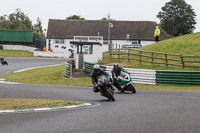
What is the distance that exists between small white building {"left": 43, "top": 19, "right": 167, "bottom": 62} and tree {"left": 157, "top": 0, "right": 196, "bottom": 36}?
13.3 meters

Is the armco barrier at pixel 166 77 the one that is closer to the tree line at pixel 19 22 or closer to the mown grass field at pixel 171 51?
the mown grass field at pixel 171 51

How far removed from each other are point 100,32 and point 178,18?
25.1m

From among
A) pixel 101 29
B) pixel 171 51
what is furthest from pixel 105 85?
pixel 101 29

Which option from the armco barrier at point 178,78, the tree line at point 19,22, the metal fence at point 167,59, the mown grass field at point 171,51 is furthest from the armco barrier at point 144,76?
the tree line at point 19,22

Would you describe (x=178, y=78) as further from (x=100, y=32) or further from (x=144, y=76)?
(x=100, y=32)

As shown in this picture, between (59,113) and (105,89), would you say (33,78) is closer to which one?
(105,89)

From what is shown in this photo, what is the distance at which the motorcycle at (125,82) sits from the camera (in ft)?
55.9

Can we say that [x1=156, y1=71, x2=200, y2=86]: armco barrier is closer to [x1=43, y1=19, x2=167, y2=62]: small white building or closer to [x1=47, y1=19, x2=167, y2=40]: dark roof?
[x1=43, y1=19, x2=167, y2=62]: small white building

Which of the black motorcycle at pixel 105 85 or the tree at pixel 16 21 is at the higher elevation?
the tree at pixel 16 21

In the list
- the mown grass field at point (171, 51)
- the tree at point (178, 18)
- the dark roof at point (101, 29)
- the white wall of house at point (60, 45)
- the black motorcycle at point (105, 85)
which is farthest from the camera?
the tree at point (178, 18)

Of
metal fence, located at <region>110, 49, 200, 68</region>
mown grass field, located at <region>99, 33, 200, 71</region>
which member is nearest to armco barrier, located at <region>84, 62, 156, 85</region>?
metal fence, located at <region>110, 49, 200, 68</region>

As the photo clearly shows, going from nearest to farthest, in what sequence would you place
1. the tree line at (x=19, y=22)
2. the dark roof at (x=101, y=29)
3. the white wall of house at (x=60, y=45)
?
the white wall of house at (x=60, y=45) → the dark roof at (x=101, y=29) → the tree line at (x=19, y=22)

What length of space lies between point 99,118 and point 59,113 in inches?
56.8

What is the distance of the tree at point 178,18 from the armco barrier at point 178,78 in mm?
62524
